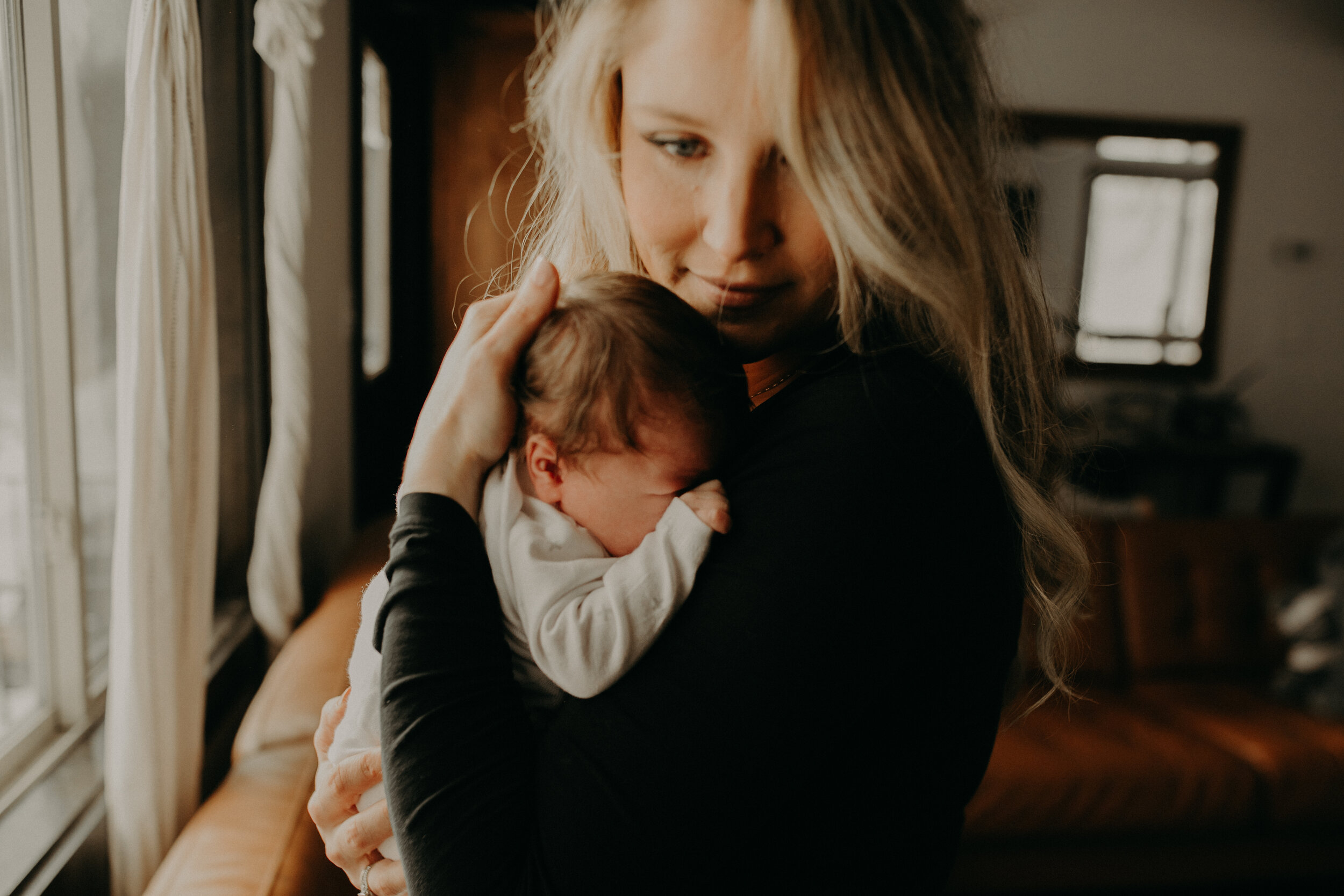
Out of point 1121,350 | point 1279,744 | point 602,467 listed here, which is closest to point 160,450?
point 602,467

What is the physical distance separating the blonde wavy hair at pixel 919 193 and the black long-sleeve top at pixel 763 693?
0.05m

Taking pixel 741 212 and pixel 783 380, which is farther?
pixel 783 380

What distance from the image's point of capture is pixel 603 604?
0.64 m

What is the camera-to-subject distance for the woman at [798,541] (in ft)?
1.81

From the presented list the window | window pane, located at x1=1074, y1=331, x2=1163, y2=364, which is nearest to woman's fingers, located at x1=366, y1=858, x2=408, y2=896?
the window

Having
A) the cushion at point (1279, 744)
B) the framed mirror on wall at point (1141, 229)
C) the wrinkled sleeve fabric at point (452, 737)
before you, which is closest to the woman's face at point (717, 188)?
the wrinkled sleeve fabric at point (452, 737)

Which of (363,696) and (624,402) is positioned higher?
(624,402)

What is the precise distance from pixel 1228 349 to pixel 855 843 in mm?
5159

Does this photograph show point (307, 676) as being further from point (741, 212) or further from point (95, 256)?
point (741, 212)

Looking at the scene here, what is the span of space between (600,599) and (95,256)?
139 centimetres

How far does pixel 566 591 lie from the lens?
67 centimetres

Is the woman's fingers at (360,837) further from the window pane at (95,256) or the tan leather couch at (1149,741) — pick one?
the window pane at (95,256)

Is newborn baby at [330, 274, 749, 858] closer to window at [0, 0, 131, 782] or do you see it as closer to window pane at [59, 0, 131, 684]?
window at [0, 0, 131, 782]

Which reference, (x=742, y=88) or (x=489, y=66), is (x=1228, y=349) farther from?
(x=742, y=88)
